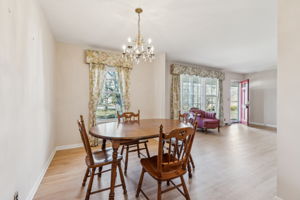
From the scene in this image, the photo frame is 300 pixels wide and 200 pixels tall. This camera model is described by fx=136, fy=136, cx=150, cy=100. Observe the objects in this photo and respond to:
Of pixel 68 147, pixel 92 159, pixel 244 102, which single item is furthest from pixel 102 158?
pixel 244 102

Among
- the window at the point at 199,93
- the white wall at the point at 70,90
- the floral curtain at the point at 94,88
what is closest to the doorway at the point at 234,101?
the window at the point at 199,93

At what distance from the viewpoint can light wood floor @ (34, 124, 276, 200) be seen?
174cm

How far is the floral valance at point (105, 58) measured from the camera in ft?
11.3

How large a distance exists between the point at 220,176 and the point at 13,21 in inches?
126

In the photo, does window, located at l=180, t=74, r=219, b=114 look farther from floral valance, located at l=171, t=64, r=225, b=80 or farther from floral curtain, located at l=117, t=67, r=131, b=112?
floral curtain, located at l=117, t=67, r=131, b=112

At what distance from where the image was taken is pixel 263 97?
6.41m

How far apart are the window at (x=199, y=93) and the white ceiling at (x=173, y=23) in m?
1.85

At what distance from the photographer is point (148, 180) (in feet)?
6.72

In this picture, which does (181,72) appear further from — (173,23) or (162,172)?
(162,172)

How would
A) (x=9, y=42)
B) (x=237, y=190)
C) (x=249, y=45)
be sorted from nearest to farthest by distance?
1. (x=9, y=42)
2. (x=237, y=190)
3. (x=249, y=45)

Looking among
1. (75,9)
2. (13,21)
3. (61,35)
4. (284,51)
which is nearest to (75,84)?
(61,35)

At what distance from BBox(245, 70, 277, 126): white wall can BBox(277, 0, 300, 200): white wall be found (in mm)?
5962

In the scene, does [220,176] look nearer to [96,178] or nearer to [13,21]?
[96,178]

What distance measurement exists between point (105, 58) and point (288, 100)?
3605mm
